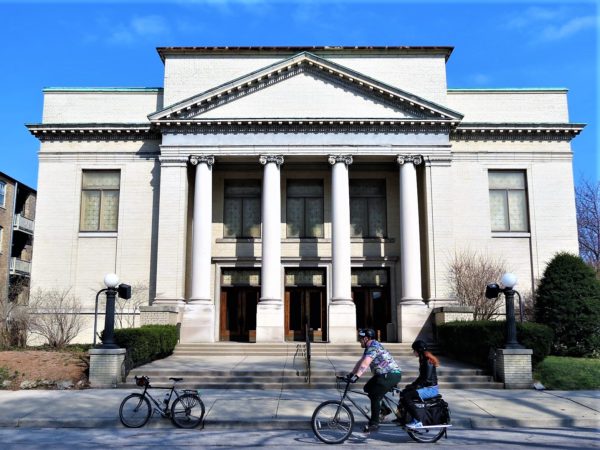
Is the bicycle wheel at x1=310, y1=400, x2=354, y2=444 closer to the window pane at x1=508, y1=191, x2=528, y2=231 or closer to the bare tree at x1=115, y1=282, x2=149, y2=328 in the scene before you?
the bare tree at x1=115, y1=282, x2=149, y2=328

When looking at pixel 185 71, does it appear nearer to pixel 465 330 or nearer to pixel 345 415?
pixel 465 330

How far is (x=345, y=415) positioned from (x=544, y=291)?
1565 centimetres

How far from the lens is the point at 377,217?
3139 cm

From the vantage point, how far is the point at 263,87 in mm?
29531

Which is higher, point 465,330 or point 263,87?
point 263,87

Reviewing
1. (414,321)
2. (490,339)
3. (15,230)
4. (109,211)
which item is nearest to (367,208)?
(414,321)

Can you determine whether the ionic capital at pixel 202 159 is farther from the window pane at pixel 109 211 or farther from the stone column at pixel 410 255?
the stone column at pixel 410 255

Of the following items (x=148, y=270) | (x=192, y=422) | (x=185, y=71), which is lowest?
A: (x=192, y=422)

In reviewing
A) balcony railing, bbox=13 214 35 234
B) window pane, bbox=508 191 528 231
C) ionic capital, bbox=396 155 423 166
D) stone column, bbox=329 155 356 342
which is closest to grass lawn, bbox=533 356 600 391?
stone column, bbox=329 155 356 342

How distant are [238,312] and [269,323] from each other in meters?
3.95

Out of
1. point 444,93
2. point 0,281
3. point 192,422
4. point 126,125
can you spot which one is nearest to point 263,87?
point 126,125

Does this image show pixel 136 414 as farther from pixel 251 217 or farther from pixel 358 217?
pixel 358 217

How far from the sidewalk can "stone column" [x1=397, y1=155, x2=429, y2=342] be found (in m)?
10.2

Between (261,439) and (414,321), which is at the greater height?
(414,321)
